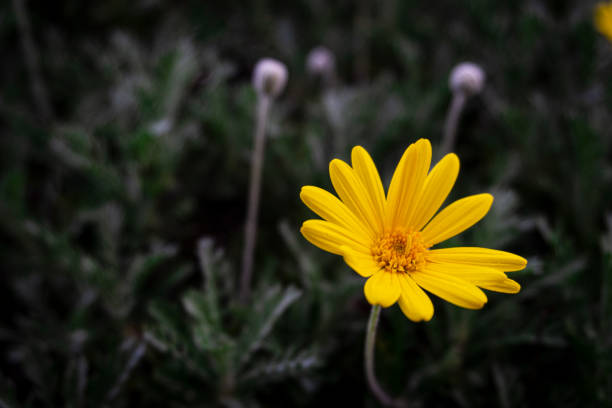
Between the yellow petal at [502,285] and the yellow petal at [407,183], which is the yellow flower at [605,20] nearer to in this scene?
the yellow petal at [407,183]

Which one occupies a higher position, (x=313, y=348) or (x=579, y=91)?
(x=579, y=91)

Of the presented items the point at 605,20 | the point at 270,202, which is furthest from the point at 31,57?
the point at 605,20

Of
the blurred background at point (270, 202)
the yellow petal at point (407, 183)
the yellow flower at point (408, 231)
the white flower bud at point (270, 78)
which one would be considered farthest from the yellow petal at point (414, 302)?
the white flower bud at point (270, 78)

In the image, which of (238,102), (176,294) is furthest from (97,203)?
(238,102)

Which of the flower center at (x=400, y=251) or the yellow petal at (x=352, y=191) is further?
the flower center at (x=400, y=251)

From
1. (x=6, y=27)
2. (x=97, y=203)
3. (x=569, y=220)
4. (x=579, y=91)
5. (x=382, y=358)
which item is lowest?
(x=382, y=358)

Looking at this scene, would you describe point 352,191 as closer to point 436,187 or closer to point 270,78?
point 436,187

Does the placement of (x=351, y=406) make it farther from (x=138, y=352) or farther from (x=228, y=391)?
(x=138, y=352)
